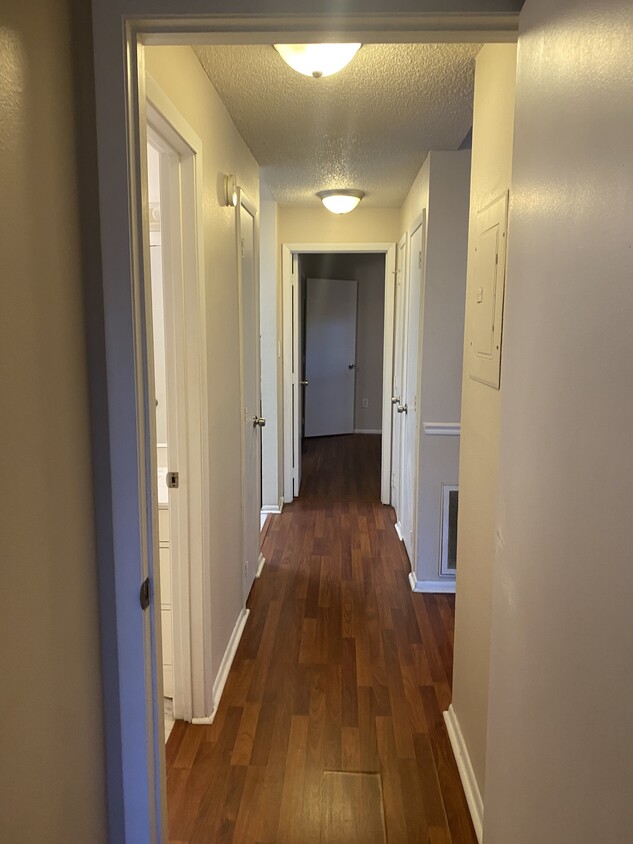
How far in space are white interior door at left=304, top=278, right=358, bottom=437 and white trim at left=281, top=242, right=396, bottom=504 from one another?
93.2 inches

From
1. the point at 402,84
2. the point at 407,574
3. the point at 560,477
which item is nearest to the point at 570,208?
the point at 560,477

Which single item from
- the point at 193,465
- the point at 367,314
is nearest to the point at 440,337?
the point at 193,465

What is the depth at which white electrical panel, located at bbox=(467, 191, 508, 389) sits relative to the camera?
A: 64.0 inches

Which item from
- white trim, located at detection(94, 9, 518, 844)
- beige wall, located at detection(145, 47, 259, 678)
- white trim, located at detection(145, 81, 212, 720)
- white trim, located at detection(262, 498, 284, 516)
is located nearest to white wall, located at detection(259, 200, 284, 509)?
white trim, located at detection(262, 498, 284, 516)

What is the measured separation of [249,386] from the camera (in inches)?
129

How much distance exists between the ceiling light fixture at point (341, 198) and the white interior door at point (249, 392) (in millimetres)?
987

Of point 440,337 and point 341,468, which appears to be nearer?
point 440,337

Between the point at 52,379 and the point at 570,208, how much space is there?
85 centimetres

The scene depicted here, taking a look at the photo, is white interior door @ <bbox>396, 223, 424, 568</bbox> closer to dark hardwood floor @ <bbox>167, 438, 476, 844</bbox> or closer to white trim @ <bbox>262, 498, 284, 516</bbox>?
dark hardwood floor @ <bbox>167, 438, 476, 844</bbox>

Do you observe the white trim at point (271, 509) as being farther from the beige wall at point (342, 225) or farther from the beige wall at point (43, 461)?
the beige wall at point (43, 461)

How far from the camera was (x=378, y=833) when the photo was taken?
1.79 metres

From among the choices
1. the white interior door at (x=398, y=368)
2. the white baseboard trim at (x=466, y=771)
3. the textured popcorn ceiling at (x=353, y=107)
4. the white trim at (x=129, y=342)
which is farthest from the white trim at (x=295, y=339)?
the white trim at (x=129, y=342)

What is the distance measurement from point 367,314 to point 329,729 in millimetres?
6150

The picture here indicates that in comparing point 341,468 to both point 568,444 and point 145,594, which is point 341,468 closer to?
point 145,594
